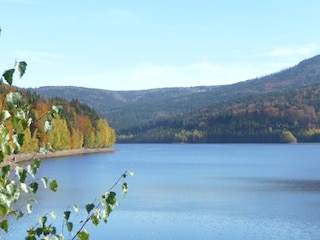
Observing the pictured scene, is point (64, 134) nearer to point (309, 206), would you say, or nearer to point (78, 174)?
point (78, 174)

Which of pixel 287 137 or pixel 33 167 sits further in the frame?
pixel 287 137

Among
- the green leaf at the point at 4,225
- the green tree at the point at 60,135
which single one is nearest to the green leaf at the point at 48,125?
the green leaf at the point at 4,225

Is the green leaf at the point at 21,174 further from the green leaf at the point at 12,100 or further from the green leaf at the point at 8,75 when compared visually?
the green leaf at the point at 8,75

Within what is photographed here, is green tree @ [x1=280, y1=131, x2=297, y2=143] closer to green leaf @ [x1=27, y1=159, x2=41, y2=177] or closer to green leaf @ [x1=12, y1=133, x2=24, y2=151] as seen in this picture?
green leaf @ [x1=27, y1=159, x2=41, y2=177]

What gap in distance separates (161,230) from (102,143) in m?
99.3

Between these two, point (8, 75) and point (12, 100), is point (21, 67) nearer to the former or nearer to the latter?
point (8, 75)

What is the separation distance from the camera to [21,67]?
441 cm

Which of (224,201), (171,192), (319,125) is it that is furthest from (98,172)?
(319,125)

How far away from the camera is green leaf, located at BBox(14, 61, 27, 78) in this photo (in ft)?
14.3

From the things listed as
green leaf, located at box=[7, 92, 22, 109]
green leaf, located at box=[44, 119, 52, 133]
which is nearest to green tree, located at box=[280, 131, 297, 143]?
green leaf, located at box=[44, 119, 52, 133]

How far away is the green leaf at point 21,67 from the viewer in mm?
4355

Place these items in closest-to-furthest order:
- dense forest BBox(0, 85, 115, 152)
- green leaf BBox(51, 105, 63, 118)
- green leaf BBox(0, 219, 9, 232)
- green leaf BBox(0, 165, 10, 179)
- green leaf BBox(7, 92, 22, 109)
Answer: green leaf BBox(7, 92, 22, 109)
green leaf BBox(0, 165, 10, 179)
green leaf BBox(0, 219, 9, 232)
green leaf BBox(51, 105, 63, 118)
dense forest BBox(0, 85, 115, 152)

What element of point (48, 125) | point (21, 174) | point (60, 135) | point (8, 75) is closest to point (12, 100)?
point (8, 75)

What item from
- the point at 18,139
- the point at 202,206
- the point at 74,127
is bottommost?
the point at 202,206
